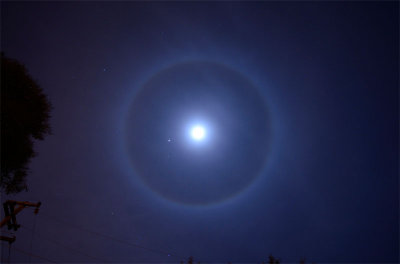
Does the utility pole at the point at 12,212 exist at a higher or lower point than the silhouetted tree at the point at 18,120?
lower

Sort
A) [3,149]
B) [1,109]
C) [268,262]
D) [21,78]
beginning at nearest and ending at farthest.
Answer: [1,109], [3,149], [21,78], [268,262]

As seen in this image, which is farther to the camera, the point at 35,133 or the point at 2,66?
the point at 35,133

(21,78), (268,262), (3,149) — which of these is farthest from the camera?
(268,262)

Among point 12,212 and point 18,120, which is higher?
point 18,120

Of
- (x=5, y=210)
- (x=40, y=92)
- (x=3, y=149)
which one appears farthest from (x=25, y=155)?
(x=5, y=210)

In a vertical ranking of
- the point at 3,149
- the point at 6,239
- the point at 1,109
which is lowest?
Answer: the point at 6,239

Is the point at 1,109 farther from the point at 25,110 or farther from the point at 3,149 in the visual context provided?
the point at 3,149

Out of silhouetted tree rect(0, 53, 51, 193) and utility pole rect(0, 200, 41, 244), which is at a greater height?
silhouetted tree rect(0, 53, 51, 193)

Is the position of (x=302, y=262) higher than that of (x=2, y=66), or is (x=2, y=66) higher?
(x=2, y=66)
